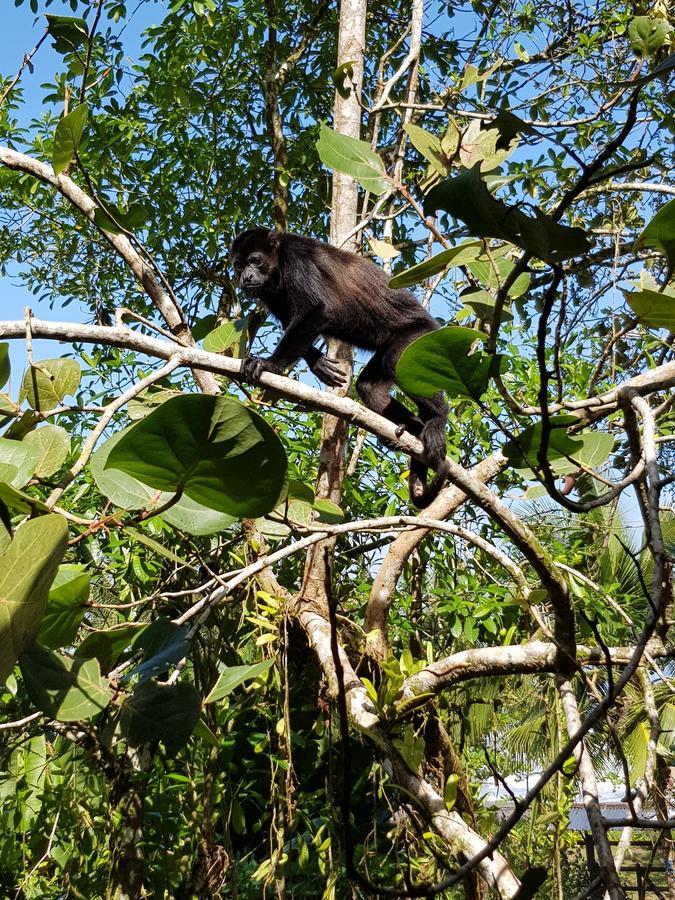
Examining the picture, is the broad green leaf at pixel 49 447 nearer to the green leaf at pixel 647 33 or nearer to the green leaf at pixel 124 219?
the green leaf at pixel 124 219

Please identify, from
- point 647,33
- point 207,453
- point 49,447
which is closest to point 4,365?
point 49,447

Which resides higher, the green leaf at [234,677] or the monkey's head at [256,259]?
the monkey's head at [256,259]

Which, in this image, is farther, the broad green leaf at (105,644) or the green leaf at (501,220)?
the broad green leaf at (105,644)

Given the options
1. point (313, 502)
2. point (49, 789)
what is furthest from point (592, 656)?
point (49, 789)

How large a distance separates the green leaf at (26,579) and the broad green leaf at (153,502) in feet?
1.02

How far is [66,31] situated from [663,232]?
1.65 metres

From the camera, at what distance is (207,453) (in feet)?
3.10

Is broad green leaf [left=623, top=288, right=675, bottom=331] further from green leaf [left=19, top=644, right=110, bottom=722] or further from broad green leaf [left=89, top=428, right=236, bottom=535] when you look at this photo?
green leaf [left=19, top=644, right=110, bottom=722]

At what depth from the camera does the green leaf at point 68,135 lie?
144 centimetres

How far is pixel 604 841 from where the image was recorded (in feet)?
3.54

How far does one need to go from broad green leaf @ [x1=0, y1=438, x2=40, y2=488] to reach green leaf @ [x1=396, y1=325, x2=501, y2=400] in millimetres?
545

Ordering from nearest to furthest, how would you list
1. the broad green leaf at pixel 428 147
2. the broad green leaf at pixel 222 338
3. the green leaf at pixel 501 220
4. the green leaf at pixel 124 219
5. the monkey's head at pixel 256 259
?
the green leaf at pixel 501 220, the broad green leaf at pixel 428 147, the green leaf at pixel 124 219, the broad green leaf at pixel 222 338, the monkey's head at pixel 256 259

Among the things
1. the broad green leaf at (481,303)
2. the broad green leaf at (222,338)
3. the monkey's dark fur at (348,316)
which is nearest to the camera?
the broad green leaf at (481,303)

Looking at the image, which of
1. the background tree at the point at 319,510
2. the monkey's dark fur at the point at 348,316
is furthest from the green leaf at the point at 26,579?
the monkey's dark fur at the point at 348,316
